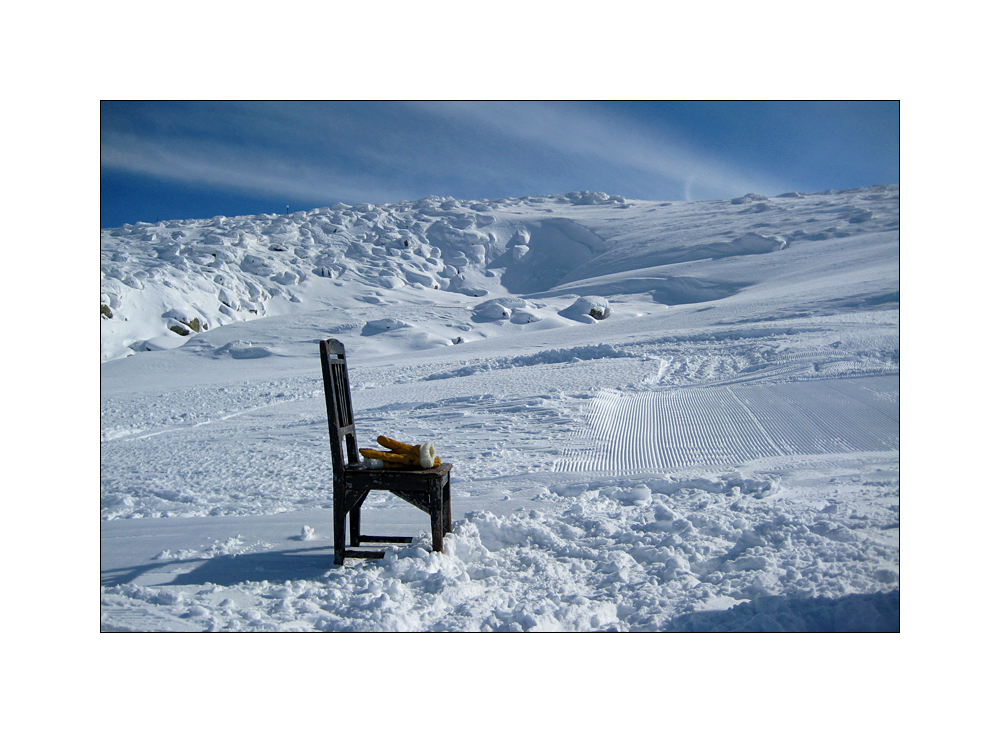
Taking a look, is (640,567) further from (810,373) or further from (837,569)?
(810,373)

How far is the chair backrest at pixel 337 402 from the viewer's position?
3.04m

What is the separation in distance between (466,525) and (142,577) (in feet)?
5.42

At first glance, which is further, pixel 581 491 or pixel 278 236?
pixel 278 236

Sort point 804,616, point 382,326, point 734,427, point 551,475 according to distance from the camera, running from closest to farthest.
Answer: point 804,616, point 551,475, point 734,427, point 382,326

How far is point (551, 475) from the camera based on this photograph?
4766 millimetres

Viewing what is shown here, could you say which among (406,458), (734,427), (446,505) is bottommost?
(446,505)

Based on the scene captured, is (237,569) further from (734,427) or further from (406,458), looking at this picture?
(734,427)

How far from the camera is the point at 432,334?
62.6ft

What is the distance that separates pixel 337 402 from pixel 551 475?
213 cm

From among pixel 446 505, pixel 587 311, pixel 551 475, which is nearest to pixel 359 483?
pixel 446 505

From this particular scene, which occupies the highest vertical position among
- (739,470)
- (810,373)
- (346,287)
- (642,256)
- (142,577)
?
(642,256)

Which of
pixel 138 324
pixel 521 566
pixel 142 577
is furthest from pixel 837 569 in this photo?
pixel 138 324

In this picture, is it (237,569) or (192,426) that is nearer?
(237,569)

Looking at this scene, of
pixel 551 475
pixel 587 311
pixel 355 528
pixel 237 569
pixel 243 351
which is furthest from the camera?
pixel 587 311
